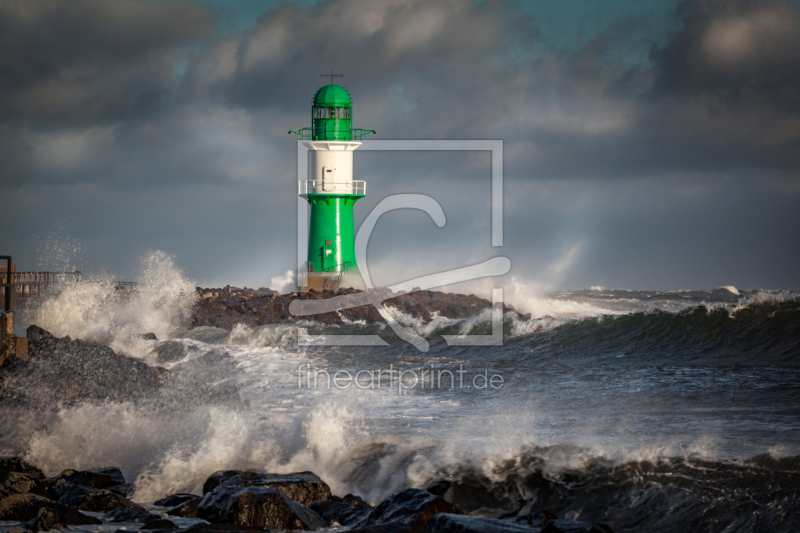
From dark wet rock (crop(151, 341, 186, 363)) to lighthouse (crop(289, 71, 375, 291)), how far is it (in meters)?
6.83

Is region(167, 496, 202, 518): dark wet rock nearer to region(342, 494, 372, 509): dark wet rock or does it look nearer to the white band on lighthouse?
region(342, 494, 372, 509): dark wet rock

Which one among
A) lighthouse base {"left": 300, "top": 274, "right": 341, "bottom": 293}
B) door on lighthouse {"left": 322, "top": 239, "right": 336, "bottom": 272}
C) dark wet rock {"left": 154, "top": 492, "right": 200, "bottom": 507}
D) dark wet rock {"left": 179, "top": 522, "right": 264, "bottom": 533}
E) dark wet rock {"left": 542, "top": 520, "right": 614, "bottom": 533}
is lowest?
dark wet rock {"left": 154, "top": 492, "right": 200, "bottom": 507}

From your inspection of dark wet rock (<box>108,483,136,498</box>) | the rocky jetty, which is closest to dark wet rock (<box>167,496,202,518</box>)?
dark wet rock (<box>108,483,136,498</box>)

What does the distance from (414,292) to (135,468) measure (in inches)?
614

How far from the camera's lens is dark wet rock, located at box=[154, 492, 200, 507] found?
463cm

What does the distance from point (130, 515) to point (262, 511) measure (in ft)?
2.95

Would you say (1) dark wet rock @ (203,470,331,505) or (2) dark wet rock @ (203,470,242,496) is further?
(2) dark wet rock @ (203,470,242,496)

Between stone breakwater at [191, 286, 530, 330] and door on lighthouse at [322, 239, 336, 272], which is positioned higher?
door on lighthouse at [322, 239, 336, 272]

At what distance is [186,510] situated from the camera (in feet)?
14.1

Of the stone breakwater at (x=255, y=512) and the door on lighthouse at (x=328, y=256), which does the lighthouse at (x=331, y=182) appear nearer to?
the door on lighthouse at (x=328, y=256)

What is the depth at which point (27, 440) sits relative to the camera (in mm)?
6102

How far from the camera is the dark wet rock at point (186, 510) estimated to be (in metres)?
4.26

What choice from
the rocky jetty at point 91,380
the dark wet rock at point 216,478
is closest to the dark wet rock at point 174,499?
the dark wet rock at point 216,478

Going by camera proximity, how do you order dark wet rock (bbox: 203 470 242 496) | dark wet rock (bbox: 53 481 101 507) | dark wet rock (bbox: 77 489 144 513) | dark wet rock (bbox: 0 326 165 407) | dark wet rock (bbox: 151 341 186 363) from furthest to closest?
dark wet rock (bbox: 151 341 186 363) → dark wet rock (bbox: 0 326 165 407) → dark wet rock (bbox: 203 470 242 496) → dark wet rock (bbox: 53 481 101 507) → dark wet rock (bbox: 77 489 144 513)
